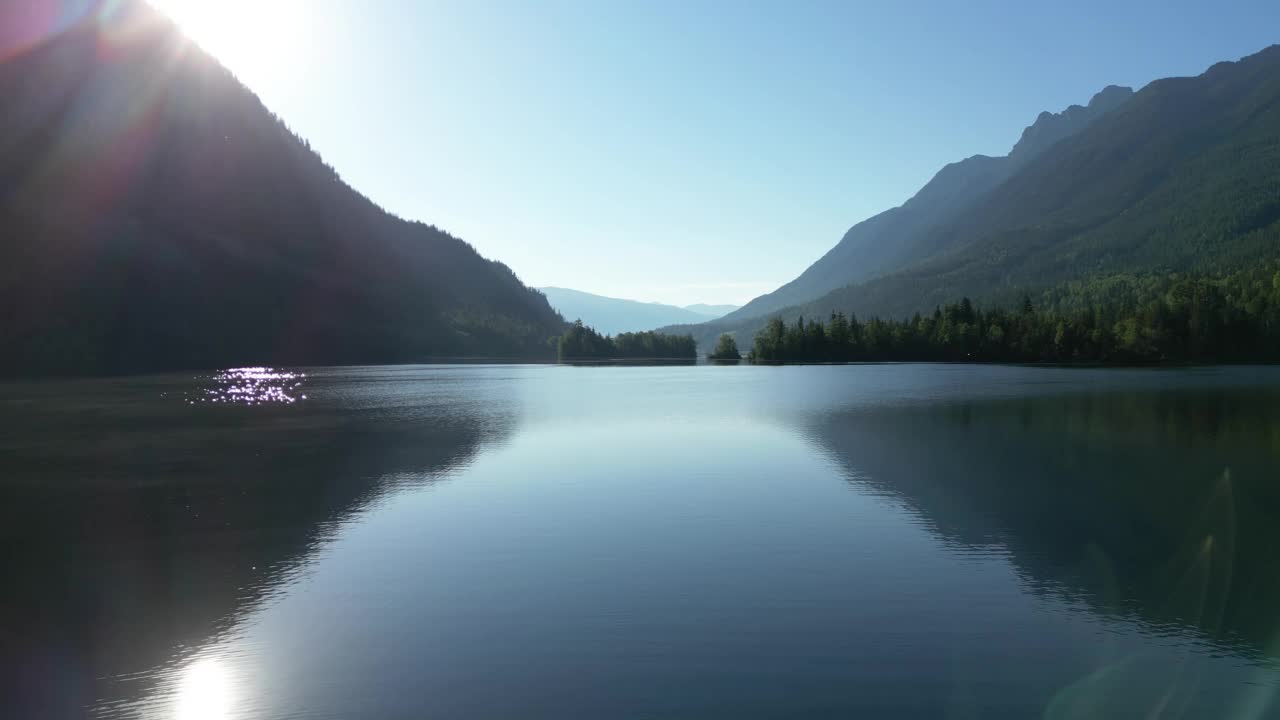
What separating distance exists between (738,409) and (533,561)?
55980mm

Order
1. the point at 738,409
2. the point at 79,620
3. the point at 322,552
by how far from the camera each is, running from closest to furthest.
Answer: the point at 79,620, the point at 322,552, the point at 738,409

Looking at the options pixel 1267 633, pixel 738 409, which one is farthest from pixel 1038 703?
pixel 738 409

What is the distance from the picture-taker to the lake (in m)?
15.0

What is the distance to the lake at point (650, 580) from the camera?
15031 mm

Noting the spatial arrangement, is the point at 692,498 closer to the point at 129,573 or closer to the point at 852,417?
the point at 129,573

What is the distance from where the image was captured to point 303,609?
19969 mm

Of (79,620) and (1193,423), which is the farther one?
(1193,423)

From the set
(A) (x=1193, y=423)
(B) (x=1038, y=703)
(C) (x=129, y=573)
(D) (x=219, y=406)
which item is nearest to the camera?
(B) (x=1038, y=703)

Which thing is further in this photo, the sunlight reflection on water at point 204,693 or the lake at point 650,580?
the lake at point 650,580

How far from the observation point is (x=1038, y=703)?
46.9 feet

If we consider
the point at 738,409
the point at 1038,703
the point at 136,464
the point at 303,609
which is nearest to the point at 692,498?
the point at 303,609

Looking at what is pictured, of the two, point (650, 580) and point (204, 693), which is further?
point (650, 580)

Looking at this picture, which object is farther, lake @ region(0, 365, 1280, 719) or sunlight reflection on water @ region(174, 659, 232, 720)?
lake @ region(0, 365, 1280, 719)

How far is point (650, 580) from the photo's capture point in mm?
21922
